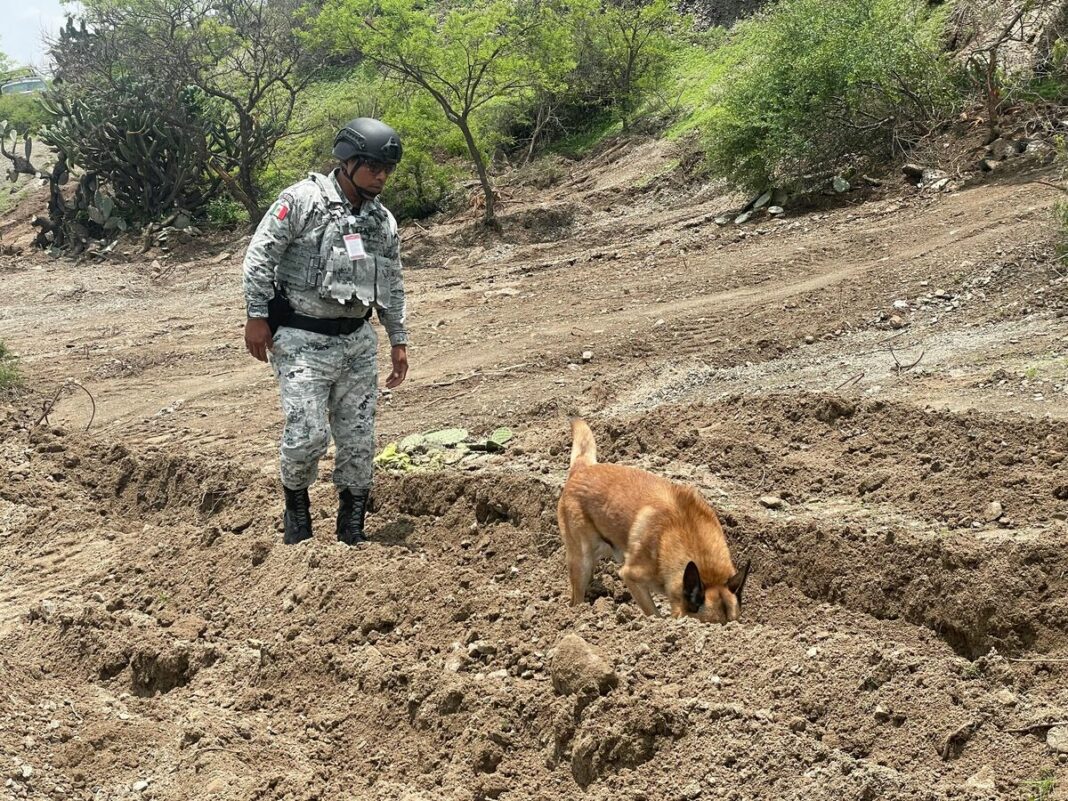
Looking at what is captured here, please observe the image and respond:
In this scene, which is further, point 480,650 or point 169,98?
point 169,98

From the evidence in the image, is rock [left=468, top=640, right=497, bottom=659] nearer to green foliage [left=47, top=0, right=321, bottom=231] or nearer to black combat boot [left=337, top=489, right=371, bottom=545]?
black combat boot [left=337, top=489, right=371, bottom=545]

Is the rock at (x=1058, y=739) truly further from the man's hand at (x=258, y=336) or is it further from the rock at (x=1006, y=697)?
the man's hand at (x=258, y=336)

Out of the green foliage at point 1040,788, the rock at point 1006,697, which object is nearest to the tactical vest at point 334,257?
the rock at point 1006,697

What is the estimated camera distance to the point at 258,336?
17.7 ft

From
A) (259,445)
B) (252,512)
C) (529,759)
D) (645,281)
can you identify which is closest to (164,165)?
(645,281)

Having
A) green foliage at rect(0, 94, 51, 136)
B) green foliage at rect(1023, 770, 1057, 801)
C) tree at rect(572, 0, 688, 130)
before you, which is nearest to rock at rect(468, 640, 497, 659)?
green foliage at rect(1023, 770, 1057, 801)

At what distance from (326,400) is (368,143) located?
4.48 feet

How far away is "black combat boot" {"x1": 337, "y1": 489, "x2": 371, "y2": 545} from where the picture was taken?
19.4 ft

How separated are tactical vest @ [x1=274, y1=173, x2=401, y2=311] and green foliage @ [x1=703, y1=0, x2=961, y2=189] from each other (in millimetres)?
9897

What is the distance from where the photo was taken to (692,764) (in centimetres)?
333

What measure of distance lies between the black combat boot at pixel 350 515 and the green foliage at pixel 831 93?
1004cm

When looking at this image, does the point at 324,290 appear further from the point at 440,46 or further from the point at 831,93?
the point at 440,46

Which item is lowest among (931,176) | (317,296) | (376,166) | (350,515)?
(350,515)

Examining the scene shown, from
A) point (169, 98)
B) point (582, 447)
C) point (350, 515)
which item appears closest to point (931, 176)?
point (582, 447)
